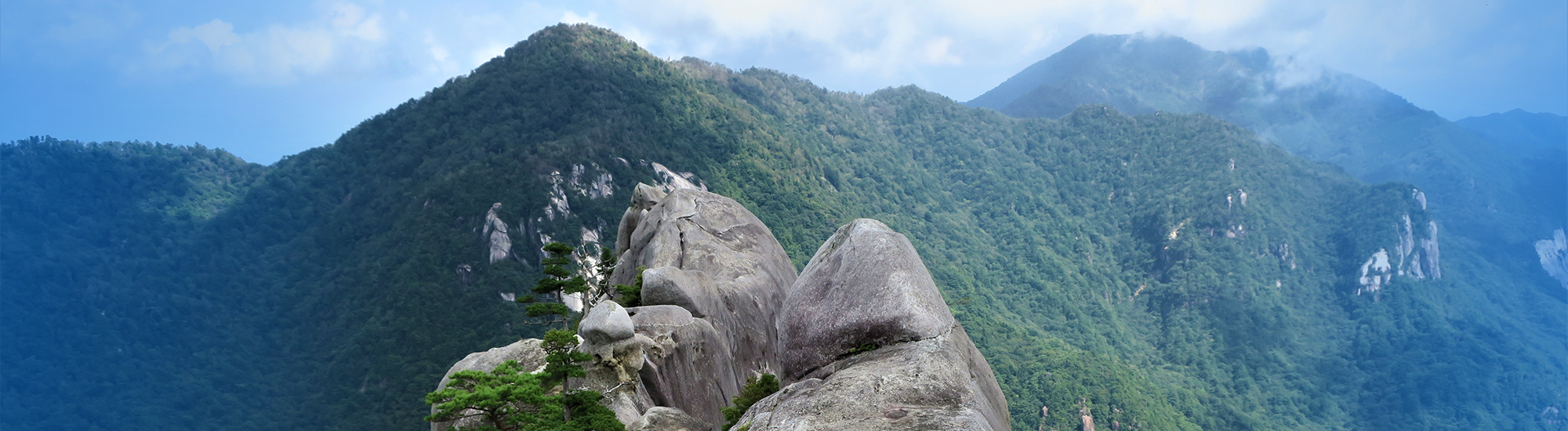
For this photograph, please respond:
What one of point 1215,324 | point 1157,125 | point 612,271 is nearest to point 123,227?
point 612,271

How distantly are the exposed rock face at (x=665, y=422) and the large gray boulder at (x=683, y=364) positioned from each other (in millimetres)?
960

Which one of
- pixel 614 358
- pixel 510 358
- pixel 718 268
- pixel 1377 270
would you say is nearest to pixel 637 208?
pixel 718 268

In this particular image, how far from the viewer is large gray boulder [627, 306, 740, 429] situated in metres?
18.0

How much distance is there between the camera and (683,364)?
1862 cm

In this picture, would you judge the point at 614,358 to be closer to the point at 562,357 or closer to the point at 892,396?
the point at 562,357

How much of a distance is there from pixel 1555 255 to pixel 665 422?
26061 centimetres

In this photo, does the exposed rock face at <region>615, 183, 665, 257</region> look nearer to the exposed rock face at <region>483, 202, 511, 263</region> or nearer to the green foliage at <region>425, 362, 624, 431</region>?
the green foliage at <region>425, 362, 624, 431</region>

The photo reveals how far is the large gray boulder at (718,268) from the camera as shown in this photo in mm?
20797

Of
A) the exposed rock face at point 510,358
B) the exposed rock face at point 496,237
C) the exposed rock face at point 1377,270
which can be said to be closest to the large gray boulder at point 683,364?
the exposed rock face at point 510,358

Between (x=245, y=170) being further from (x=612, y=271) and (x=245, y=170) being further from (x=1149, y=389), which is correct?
(x=1149, y=389)

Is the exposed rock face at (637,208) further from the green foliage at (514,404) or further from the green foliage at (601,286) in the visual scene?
the green foliage at (514,404)

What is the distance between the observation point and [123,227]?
94125 mm

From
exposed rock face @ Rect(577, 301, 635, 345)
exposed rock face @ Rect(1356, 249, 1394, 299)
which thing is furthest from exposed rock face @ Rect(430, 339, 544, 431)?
exposed rock face @ Rect(1356, 249, 1394, 299)

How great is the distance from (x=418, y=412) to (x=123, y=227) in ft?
226
